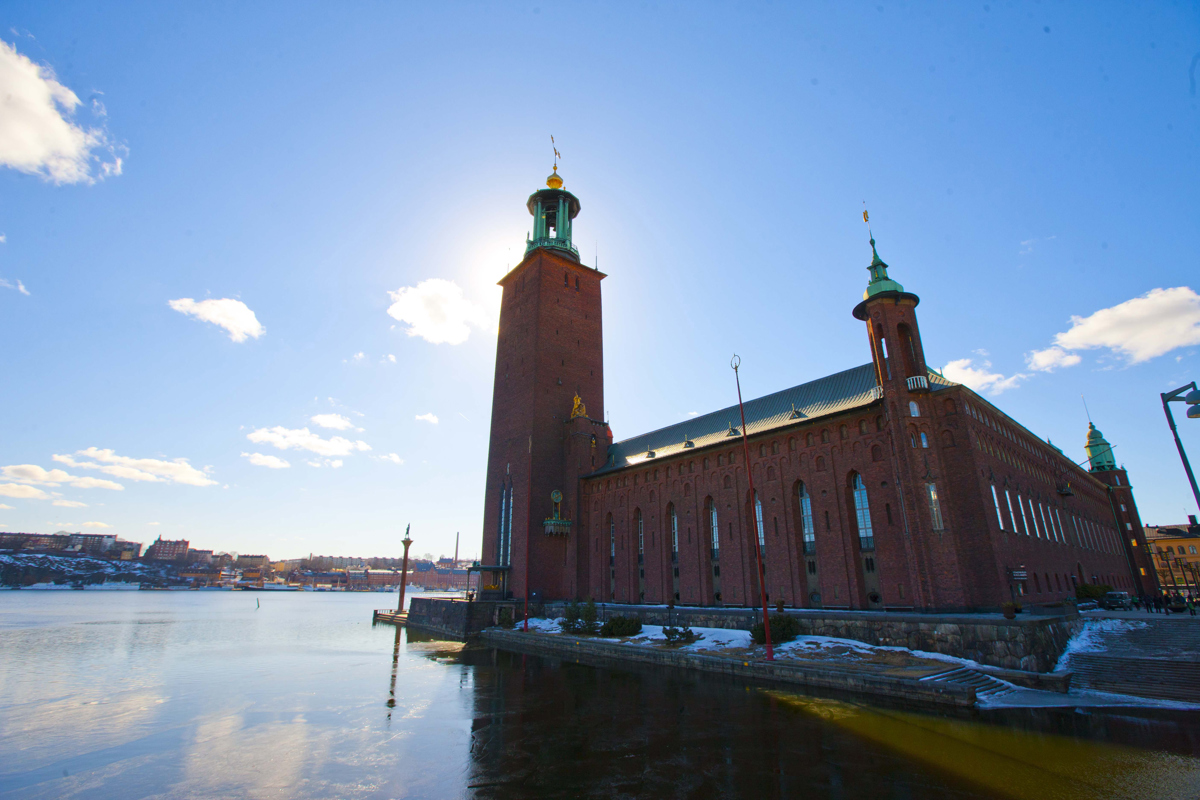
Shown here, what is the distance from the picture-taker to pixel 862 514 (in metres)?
32.4

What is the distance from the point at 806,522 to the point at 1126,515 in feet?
176

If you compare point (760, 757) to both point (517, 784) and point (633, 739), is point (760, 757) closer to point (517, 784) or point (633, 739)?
point (633, 739)

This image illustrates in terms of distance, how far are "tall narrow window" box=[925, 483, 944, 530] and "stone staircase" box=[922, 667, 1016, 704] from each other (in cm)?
937

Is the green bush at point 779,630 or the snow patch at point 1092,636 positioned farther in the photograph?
the green bush at point 779,630

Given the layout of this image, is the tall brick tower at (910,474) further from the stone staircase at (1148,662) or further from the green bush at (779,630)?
the green bush at (779,630)

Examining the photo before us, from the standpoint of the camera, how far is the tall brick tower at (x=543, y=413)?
50000 mm

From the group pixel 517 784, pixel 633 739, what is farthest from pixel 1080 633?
pixel 517 784

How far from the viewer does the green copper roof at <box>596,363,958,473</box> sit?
3456cm

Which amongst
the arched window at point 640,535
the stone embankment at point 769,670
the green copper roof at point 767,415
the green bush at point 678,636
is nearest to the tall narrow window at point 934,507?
the green copper roof at point 767,415

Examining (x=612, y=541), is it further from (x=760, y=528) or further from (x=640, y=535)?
(x=760, y=528)

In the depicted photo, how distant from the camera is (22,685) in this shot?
24297 mm

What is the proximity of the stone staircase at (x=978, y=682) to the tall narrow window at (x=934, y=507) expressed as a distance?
937 centimetres

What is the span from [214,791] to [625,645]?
2284cm

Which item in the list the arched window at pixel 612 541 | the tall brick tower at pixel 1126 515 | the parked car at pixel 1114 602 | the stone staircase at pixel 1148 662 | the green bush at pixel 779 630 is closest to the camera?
the stone staircase at pixel 1148 662
